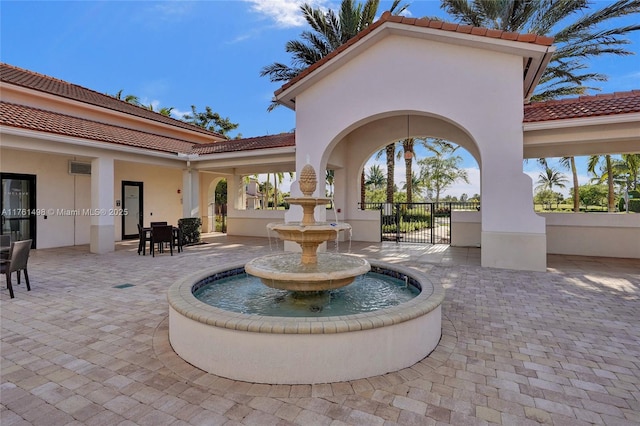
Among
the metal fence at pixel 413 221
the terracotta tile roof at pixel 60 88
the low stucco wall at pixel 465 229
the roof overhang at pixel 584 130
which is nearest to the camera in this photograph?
the roof overhang at pixel 584 130

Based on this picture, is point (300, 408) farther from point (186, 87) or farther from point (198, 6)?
point (186, 87)

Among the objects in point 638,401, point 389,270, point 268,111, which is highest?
point 268,111

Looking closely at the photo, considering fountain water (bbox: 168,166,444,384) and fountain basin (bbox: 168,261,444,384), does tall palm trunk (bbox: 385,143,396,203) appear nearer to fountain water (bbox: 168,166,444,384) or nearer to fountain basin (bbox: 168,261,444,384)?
fountain water (bbox: 168,166,444,384)

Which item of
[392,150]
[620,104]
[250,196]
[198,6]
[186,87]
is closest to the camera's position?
[620,104]

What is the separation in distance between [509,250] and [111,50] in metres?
24.6

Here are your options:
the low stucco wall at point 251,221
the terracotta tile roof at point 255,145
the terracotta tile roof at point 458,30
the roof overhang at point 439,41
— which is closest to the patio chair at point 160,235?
the terracotta tile roof at point 255,145

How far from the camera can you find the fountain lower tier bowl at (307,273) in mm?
4246

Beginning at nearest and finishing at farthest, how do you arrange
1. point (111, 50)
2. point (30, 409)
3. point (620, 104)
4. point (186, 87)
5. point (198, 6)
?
point (30, 409)
point (620, 104)
point (198, 6)
point (111, 50)
point (186, 87)

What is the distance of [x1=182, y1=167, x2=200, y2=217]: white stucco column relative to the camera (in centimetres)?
1476

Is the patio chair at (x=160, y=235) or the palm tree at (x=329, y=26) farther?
the palm tree at (x=329, y=26)

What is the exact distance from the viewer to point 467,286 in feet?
22.8

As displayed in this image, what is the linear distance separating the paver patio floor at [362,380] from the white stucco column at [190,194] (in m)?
8.33

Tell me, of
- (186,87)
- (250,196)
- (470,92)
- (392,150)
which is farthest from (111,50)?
(470,92)

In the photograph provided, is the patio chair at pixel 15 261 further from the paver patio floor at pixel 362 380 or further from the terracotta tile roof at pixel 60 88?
the terracotta tile roof at pixel 60 88
